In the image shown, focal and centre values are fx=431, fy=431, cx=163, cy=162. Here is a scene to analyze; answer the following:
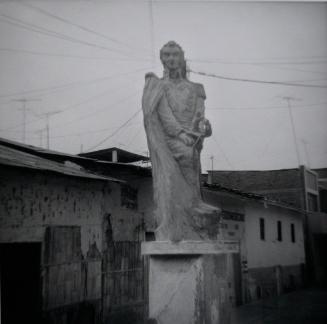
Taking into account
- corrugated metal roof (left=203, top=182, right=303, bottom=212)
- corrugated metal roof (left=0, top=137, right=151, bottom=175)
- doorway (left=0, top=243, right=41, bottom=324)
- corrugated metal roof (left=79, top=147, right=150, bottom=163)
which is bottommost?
doorway (left=0, top=243, right=41, bottom=324)

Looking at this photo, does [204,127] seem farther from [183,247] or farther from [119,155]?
[119,155]

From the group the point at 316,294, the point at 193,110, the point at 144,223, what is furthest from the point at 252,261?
the point at 193,110

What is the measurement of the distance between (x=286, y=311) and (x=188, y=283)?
9.72 meters

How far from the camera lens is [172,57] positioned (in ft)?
14.9

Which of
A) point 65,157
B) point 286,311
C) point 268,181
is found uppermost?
point 268,181

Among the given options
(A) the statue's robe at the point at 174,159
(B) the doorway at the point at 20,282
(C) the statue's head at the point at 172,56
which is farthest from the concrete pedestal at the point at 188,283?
(B) the doorway at the point at 20,282

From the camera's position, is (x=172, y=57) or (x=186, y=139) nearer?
(x=186, y=139)

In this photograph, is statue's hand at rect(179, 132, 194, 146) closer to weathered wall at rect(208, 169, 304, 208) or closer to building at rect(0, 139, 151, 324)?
building at rect(0, 139, 151, 324)

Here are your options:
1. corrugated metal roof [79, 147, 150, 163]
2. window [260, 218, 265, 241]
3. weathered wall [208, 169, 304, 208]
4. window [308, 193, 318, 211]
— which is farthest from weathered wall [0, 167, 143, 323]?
window [308, 193, 318, 211]

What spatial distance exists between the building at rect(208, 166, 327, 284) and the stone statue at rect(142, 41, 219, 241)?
17851 millimetres

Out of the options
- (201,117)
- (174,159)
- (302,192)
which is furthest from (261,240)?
(174,159)

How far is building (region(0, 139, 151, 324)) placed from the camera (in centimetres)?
687

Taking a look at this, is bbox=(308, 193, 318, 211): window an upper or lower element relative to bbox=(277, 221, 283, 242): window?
upper

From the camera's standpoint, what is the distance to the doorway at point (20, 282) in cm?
700
